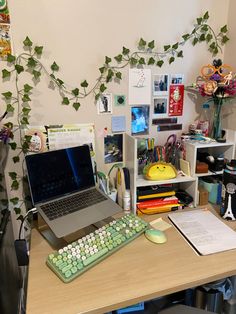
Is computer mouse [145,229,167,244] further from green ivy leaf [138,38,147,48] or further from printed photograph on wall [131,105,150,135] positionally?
green ivy leaf [138,38,147,48]

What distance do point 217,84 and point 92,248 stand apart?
1048mm

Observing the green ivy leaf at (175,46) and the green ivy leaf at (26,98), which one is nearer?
the green ivy leaf at (26,98)

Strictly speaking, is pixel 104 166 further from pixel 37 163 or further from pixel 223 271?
pixel 223 271

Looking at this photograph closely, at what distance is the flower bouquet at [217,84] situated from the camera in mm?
1359

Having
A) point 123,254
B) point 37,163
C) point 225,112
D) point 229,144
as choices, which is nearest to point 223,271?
point 123,254

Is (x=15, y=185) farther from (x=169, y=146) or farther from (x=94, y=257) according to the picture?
(x=169, y=146)

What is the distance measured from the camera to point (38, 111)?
126 centimetres

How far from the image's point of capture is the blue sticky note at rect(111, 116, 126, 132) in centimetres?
139

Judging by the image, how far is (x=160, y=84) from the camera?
4.68ft

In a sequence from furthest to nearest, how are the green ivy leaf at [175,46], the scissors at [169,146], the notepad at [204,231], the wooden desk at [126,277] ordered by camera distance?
1. the scissors at [169,146]
2. the green ivy leaf at [175,46]
3. the notepad at [204,231]
4. the wooden desk at [126,277]

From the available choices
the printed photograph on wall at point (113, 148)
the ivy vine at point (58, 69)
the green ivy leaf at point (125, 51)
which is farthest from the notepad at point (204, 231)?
the green ivy leaf at point (125, 51)

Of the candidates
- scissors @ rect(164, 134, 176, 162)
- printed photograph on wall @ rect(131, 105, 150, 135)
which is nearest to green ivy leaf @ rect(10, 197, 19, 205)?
printed photograph on wall @ rect(131, 105, 150, 135)

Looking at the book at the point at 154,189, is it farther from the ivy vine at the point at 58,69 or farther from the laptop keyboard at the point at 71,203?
the ivy vine at the point at 58,69

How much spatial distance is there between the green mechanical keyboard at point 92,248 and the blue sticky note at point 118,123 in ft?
1.61
